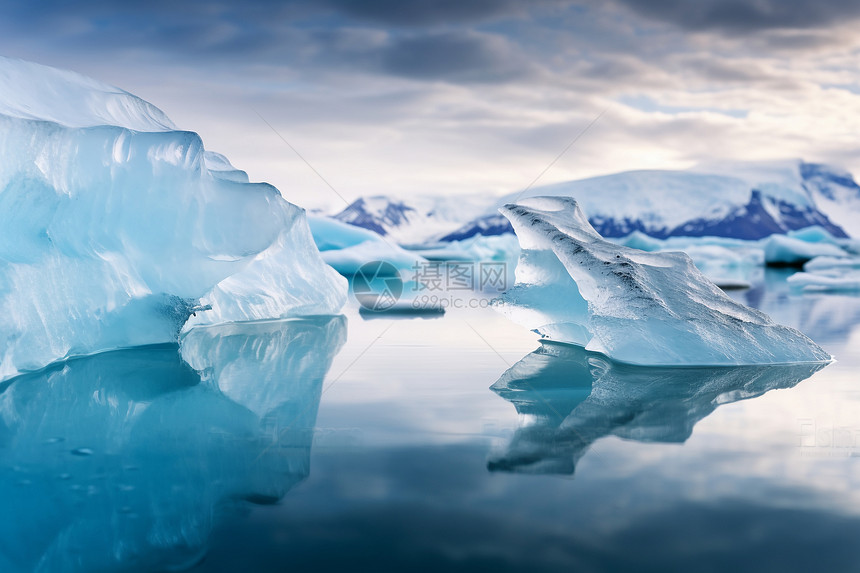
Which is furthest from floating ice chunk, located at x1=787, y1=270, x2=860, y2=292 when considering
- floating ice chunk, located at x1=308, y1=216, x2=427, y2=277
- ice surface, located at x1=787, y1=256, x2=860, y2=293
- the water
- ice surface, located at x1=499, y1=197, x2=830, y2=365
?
the water

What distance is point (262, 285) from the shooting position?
23.3 ft

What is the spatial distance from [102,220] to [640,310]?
11.3 ft

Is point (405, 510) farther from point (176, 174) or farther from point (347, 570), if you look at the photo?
point (176, 174)

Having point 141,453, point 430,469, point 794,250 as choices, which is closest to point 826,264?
point 794,250

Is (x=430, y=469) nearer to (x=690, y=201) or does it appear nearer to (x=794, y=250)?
(x=794, y=250)

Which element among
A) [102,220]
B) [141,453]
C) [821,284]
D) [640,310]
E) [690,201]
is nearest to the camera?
[141,453]

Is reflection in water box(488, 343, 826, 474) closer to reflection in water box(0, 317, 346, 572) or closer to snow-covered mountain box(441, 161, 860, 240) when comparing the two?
reflection in water box(0, 317, 346, 572)

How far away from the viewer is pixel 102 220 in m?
4.77

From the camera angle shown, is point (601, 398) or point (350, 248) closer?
point (601, 398)

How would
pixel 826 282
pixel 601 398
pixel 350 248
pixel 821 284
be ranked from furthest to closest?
1. pixel 350 248
2. pixel 826 282
3. pixel 821 284
4. pixel 601 398

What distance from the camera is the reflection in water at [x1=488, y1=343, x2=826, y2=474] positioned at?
2531 millimetres

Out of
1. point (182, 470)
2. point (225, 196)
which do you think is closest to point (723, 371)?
point (182, 470)

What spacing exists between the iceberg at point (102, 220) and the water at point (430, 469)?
49 centimetres

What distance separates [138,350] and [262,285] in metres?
2.21
